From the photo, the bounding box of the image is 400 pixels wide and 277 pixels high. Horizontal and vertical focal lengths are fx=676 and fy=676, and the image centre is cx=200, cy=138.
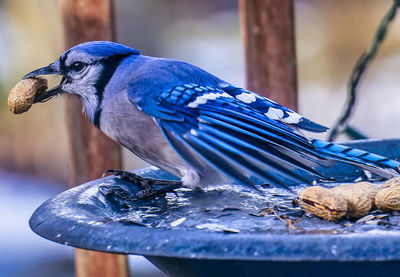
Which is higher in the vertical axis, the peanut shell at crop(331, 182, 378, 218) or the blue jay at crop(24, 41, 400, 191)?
the blue jay at crop(24, 41, 400, 191)

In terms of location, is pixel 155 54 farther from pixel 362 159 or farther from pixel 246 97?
pixel 362 159

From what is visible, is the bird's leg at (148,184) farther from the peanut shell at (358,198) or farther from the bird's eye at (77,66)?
the peanut shell at (358,198)

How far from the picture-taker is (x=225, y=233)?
0.96m

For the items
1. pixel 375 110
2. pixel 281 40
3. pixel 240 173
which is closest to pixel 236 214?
pixel 240 173

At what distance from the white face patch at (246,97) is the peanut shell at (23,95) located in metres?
0.49

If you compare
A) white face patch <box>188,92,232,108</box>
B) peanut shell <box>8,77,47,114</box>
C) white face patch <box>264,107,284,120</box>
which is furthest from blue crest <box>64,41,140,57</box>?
white face patch <box>264,107,284,120</box>

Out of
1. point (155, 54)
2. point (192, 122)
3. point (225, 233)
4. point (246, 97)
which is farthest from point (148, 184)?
point (155, 54)

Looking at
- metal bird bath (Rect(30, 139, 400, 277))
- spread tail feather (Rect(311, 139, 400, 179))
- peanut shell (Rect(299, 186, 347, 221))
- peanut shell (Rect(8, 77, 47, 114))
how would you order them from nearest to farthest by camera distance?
metal bird bath (Rect(30, 139, 400, 277)), peanut shell (Rect(299, 186, 347, 221)), spread tail feather (Rect(311, 139, 400, 179)), peanut shell (Rect(8, 77, 47, 114))

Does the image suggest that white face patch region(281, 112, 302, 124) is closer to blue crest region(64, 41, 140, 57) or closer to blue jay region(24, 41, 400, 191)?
blue jay region(24, 41, 400, 191)

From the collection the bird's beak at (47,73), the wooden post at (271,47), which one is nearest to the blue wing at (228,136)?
the bird's beak at (47,73)

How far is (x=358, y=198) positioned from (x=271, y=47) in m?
0.78

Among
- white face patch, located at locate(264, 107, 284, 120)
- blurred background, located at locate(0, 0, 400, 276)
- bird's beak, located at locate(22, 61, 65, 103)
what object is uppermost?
bird's beak, located at locate(22, 61, 65, 103)

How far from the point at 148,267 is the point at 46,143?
1319 mm

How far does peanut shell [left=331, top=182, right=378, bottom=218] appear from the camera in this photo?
122 centimetres
